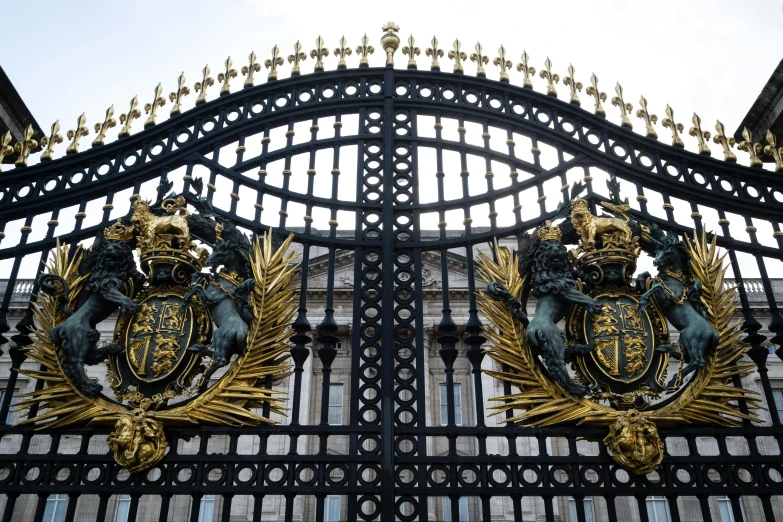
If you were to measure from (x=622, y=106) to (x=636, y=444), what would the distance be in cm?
404

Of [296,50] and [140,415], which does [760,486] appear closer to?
[140,415]

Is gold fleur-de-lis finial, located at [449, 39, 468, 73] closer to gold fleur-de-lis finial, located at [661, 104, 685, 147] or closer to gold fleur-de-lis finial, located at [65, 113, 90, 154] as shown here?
gold fleur-de-lis finial, located at [661, 104, 685, 147]

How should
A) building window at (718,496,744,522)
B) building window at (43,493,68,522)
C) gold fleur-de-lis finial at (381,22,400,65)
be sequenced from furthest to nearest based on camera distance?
building window at (43,493,68,522) < building window at (718,496,744,522) < gold fleur-de-lis finial at (381,22,400,65)

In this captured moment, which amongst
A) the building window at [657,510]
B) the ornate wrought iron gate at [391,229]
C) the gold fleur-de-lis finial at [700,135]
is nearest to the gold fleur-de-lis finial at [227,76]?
the ornate wrought iron gate at [391,229]

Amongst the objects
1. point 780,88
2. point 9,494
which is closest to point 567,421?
point 780,88

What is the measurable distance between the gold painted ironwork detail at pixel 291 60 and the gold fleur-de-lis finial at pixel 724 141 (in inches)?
195

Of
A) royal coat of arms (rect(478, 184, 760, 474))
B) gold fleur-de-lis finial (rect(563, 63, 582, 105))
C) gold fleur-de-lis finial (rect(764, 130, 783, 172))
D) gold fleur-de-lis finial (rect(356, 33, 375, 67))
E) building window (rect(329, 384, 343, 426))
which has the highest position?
gold fleur-de-lis finial (rect(356, 33, 375, 67))

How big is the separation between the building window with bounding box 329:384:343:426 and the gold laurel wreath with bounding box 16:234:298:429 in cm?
990

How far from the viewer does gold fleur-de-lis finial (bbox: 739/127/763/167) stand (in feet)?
28.9

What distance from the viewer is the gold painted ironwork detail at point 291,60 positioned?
930cm

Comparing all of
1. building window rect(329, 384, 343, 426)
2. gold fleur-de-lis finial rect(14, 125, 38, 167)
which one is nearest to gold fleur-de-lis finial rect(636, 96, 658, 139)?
gold fleur-de-lis finial rect(14, 125, 38, 167)

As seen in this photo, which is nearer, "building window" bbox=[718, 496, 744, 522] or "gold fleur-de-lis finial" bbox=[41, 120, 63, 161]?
"gold fleur-de-lis finial" bbox=[41, 120, 63, 161]

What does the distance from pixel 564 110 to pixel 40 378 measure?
6.36 m

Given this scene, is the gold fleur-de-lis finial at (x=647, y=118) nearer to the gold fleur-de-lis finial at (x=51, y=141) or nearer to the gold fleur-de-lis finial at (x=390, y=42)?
the gold fleur-de-lis finial at (x=390, y=42)
